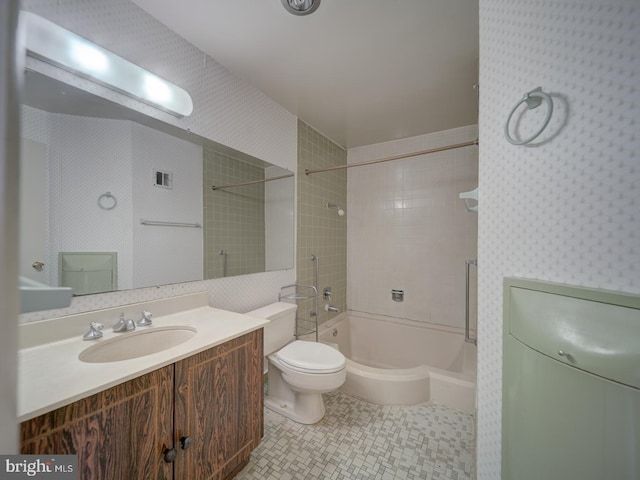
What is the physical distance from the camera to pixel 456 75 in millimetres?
1773

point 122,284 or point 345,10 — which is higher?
point 345,10

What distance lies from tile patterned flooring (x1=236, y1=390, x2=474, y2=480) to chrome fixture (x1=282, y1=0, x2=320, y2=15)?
239 cm

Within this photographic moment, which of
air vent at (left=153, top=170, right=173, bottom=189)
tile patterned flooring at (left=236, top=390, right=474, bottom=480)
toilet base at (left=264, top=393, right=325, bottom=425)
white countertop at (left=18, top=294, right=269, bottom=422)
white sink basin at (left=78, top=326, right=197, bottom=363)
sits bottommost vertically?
tile patterned flooring at (left=236, top=390, right=474, bottom=480)

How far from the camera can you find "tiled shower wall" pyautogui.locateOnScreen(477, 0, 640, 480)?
542 mm

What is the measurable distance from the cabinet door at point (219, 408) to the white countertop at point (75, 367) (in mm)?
53

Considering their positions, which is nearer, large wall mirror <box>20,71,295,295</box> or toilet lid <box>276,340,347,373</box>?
large wall mirror <box>20,71,295,295</box>

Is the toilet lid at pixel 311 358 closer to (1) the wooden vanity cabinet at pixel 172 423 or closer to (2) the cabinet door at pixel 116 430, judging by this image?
(1) the wooden vanity cabinet at pixel 172 423

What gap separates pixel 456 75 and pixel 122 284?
2409 mm

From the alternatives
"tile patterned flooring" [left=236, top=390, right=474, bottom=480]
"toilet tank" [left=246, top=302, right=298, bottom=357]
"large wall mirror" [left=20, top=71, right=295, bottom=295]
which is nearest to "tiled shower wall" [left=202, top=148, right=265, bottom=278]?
"large wall mirror" [left=20, top=71, right=295, bottom=295]

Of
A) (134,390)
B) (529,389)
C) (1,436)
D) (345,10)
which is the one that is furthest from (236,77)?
(529,389)

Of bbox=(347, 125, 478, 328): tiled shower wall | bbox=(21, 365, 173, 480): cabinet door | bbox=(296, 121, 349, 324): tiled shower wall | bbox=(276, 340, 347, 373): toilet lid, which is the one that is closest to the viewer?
bbox=(21, 365, 173, 480): cabinet door

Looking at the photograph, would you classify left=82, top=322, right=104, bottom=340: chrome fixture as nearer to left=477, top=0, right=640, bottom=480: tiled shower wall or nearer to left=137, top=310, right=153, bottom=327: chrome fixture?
left=137, top=310, right=153, bottom=327: chrome fixture

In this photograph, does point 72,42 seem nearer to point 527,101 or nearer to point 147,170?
point 147,170

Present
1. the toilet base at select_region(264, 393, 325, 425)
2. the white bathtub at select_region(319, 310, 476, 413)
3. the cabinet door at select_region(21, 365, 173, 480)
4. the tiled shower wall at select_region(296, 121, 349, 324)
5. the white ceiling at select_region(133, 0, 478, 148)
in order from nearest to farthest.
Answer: the cabinet door at select_region(21, 365, 173, 480) < the white ceiling at select_region(133, 0, 478, 148) < the toilet base at select_region(264, 393, 325, 425) < the white bathtub at select_region(319, 310, 476, 413) < the tiled shower wall at select_region(296, 121, 349, 324)
